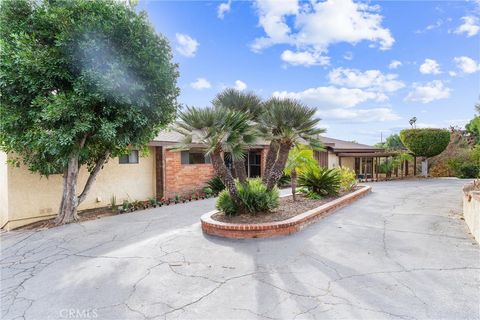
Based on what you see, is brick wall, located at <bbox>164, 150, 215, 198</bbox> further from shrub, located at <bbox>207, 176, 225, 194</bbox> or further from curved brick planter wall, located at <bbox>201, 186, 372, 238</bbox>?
curved brick planter wall, located at <bbox>201, 186, 372, 238</bbox>

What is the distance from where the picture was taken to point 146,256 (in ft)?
18.6

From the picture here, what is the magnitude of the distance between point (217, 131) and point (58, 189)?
697cm

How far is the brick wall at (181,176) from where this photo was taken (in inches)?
501

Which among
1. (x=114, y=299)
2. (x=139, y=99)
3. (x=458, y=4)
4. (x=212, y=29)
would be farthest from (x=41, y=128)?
(x=458, y=4)

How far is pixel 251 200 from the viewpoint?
7527 millimetres

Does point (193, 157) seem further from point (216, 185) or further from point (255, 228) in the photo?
point (255, 228)

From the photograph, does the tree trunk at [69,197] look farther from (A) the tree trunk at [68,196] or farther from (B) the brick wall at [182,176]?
(B) the brick wall at [182,176]

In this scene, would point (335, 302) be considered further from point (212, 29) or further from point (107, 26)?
point (212, 29)

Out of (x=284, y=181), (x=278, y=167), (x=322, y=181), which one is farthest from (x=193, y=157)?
(x=278, y=167)

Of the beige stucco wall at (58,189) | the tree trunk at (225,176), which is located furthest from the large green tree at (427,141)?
the tree trunk at (225,176)

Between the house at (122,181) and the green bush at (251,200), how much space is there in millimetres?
1868

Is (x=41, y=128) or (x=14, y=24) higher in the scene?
(x=14, y=24)

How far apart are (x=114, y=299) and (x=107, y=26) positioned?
675 centimetres

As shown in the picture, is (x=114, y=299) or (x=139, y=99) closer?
(x=114, y=299)
